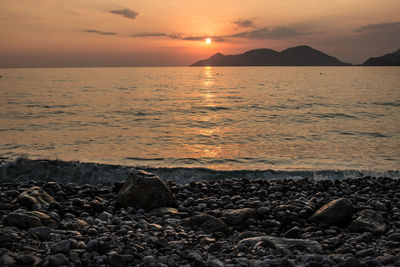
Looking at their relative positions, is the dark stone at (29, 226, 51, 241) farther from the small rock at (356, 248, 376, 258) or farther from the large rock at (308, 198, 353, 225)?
the large rock at (308, 198, 353, 225)

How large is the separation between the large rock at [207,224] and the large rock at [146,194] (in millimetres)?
1398

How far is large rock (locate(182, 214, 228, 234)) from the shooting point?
597 cm

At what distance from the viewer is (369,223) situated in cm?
601

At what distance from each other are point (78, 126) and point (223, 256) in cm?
2029

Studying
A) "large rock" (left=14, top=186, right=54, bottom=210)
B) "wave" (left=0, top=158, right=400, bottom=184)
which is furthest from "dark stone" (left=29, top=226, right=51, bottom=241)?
"wave" (left=0, top=158, right=400, bottom=184)

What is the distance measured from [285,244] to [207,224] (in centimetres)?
160

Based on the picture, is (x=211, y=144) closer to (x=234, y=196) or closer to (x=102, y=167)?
(x=102, y=167)

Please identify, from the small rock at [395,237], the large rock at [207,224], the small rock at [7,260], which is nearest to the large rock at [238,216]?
the large rock at [207,224]

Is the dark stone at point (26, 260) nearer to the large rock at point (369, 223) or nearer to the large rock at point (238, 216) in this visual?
the large rock at point (238, 216)

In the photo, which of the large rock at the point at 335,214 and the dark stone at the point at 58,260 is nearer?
the dark stone at the point at 58,260

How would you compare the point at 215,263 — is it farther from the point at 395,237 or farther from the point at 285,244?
the point at 395,237

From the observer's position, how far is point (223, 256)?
482cm

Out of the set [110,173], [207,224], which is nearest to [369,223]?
[207,224]

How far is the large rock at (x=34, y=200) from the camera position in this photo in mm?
7164
